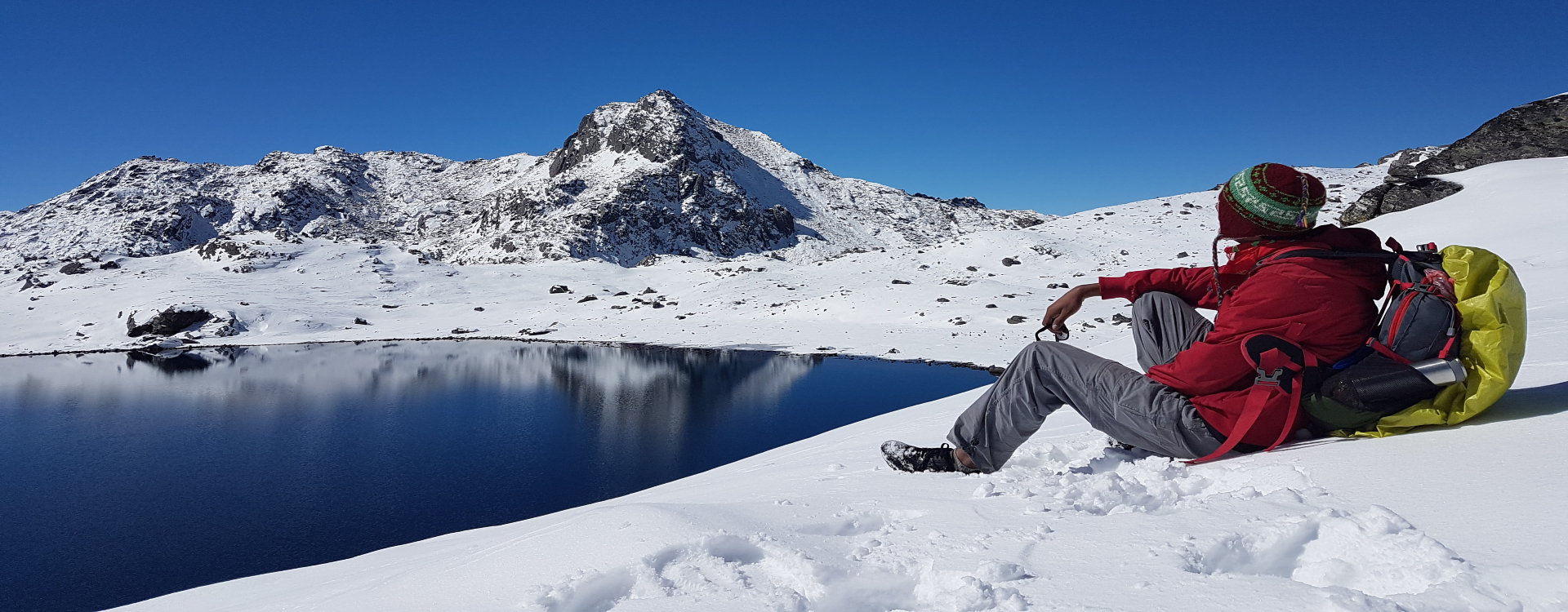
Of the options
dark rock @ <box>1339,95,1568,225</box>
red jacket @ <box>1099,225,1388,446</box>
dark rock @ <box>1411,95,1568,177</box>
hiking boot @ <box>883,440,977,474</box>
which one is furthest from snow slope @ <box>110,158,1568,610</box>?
dark rock @ <box>1411,95,1568,177</box>

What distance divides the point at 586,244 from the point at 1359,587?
63.3 m

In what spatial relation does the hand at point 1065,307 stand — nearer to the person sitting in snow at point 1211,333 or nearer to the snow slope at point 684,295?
the person sitting in snow at point 1211,333

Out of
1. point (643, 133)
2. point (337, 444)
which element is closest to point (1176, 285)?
point (337, 444)

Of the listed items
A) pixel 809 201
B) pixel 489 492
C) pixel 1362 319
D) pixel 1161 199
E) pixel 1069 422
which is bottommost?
pixel 489 492

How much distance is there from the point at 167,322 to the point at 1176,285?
138 feet

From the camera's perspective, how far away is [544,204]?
69.0 m

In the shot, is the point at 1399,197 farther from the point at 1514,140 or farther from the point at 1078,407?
the point at 1078,407

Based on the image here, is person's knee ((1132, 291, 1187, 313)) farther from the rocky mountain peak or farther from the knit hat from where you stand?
the rocky mountain peak

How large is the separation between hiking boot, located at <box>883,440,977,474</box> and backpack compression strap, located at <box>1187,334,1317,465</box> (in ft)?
3.94

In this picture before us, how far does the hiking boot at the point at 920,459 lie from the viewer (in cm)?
355

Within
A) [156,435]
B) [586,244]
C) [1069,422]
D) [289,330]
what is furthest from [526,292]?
[1069,422]

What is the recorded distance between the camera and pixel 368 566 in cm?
411

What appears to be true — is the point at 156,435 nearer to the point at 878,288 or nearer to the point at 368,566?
the point at 368,566

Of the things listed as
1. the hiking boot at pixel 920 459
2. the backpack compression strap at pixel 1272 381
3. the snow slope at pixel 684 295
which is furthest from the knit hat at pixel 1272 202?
the snow slope at pixel 684 295
